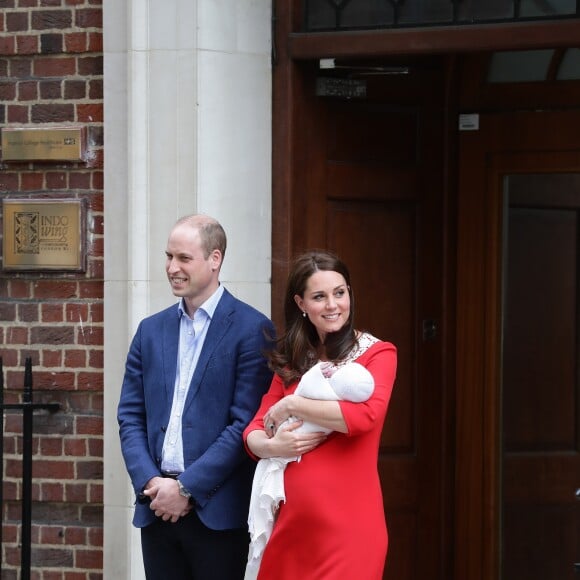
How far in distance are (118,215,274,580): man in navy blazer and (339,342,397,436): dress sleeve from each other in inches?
16.3

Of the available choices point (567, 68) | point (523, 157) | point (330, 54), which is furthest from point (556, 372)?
point (330, 54)

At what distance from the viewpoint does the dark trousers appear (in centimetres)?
400

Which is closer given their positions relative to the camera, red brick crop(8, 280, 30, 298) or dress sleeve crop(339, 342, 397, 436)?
dress sleeve crop(339, 342, 397, 436)

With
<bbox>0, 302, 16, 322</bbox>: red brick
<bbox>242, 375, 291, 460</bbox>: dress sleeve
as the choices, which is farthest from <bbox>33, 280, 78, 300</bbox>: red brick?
<bbox>242, 375, 291, 460</bbox>: dress sleeve

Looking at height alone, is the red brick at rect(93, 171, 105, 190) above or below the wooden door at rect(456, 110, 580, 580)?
above

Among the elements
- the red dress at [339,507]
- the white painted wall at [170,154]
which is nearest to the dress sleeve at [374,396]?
the red dress at [339,507]

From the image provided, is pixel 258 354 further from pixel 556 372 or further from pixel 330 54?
pixel 556 372

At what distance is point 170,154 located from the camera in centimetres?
507

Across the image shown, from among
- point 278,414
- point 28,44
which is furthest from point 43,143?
point 278,414

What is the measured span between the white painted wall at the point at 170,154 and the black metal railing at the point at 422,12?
0.26 m

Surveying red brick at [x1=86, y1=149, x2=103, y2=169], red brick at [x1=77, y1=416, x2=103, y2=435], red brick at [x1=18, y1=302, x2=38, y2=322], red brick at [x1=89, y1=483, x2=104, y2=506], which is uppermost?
red brick at [x1=86, y1=149, x2=103, y2=169]

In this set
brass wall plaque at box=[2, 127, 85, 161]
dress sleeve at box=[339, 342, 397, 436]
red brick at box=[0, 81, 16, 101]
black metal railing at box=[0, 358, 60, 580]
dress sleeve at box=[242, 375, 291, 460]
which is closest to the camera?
dress sleeve at box=[339, 342, 397, 436]

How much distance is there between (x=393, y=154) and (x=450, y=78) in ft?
1.60

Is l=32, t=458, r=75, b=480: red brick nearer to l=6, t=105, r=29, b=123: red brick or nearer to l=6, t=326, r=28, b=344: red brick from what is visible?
l=6, t=326, r=28, b=344: red brick
